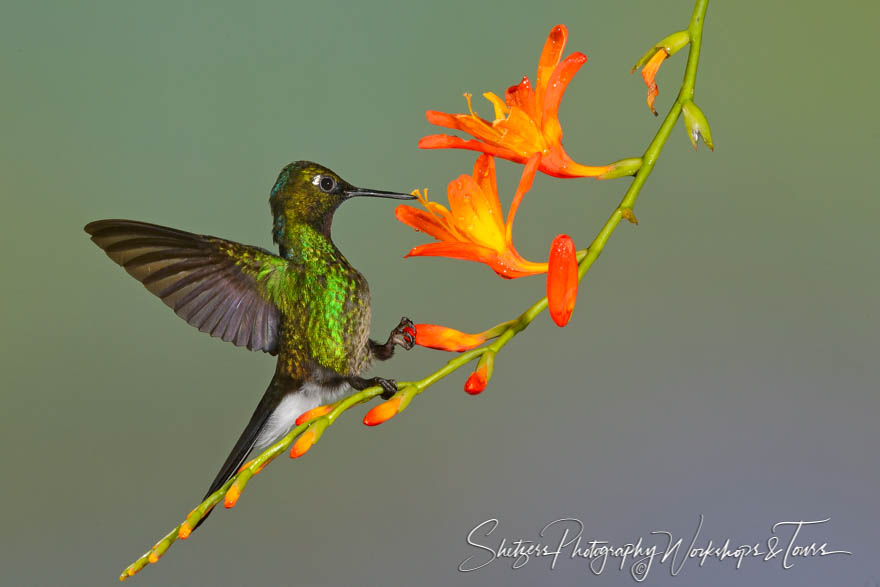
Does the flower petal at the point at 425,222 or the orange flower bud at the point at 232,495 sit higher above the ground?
the flower petal at the point at 425,222

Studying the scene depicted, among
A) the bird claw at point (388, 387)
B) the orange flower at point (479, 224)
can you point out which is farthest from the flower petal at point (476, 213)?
the bird claw at point (388, 387)

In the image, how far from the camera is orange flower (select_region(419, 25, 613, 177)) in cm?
53

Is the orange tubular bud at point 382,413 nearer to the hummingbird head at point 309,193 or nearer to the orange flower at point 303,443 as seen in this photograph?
the orange flower at point 303,443

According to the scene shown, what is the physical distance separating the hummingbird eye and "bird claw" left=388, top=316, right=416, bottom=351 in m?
0.12

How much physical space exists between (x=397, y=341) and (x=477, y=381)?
0.13 meters

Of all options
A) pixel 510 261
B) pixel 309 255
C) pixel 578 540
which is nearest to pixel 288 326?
pixel 309 255

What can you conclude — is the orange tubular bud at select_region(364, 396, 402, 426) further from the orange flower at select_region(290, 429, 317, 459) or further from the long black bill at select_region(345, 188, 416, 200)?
the long black bill at select_region(345, 188, 416, 200)

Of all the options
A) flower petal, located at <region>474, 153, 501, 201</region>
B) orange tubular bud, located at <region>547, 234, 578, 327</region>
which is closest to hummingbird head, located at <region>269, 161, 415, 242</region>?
flower petal, located at <region>474, 153, 501, 201</region>

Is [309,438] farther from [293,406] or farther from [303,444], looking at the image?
[293,406]

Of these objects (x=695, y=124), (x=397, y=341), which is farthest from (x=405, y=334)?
(x=695, y=124)

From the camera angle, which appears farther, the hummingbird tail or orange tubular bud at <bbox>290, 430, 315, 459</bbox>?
the hummingbird tail

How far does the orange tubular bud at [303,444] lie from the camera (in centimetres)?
48

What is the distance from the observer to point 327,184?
630 millimetres

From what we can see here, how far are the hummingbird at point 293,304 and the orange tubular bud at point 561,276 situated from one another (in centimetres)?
16
